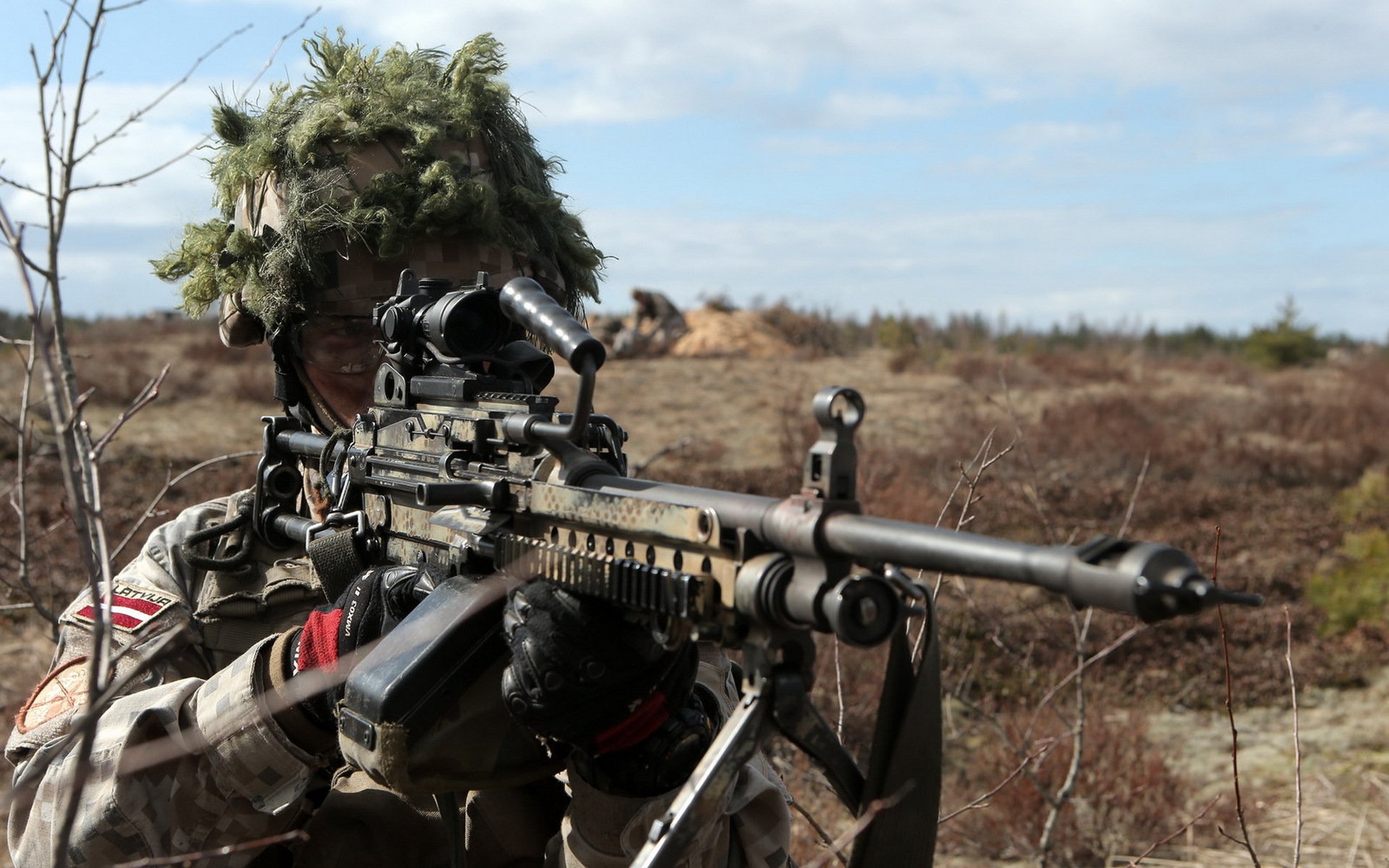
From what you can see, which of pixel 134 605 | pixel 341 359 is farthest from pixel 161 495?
pixel 341 359

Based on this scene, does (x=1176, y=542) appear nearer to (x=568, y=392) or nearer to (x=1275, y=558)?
(x=1275, y=558)

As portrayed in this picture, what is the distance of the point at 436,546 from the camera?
239 cm

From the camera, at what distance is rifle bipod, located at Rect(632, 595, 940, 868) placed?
1.79 m

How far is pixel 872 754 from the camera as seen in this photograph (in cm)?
196

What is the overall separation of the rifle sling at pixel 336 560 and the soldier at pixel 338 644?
0.21 ft

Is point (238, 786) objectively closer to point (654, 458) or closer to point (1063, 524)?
point (654, 458)

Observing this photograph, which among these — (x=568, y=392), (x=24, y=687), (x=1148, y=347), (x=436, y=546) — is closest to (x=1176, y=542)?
(x=568, y=392)

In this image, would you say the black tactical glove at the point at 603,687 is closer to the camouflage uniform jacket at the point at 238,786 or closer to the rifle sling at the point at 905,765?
the camouflage uniform jacket at the point at 238,786

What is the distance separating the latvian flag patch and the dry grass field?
507 mm

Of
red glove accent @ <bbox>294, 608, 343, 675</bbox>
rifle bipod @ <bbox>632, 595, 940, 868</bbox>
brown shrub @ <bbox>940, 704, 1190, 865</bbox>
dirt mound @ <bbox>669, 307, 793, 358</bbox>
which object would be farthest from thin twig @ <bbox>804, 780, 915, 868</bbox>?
dirt mound @ <bbox>669, 307, 793, 358</bbox>

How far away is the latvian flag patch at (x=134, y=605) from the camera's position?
2.84 metres

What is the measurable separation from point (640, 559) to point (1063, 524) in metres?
10.5

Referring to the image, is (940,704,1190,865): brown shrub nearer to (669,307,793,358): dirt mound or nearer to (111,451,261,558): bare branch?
(111,451,261,558): bare branch

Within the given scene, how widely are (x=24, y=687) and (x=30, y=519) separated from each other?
3.59 m
